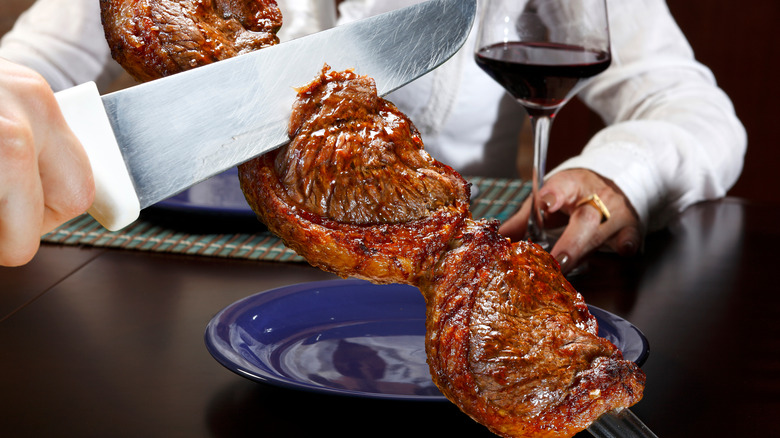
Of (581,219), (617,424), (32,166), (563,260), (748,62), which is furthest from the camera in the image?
(748,62)

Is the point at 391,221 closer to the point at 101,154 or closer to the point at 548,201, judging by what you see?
Answer: the point at 101,154

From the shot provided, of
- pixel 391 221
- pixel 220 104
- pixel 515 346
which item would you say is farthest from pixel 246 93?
pixel 515 346

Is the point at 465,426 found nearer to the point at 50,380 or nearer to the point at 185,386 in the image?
the point at 185,386

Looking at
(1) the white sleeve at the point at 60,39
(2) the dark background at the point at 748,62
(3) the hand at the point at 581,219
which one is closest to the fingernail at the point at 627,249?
(3) the hand at the point at 581,219

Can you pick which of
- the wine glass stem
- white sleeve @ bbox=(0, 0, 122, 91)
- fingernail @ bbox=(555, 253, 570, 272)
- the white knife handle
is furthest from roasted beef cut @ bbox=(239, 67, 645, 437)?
white sleeve @ bbox=(0, 0, 122, 91)

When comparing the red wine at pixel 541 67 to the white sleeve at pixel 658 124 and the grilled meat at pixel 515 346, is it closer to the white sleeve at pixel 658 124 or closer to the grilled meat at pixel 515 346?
the white sleeve at pixel 658 124

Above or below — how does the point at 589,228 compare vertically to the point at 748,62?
above

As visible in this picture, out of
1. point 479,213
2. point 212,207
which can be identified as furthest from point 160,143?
point 479,213
